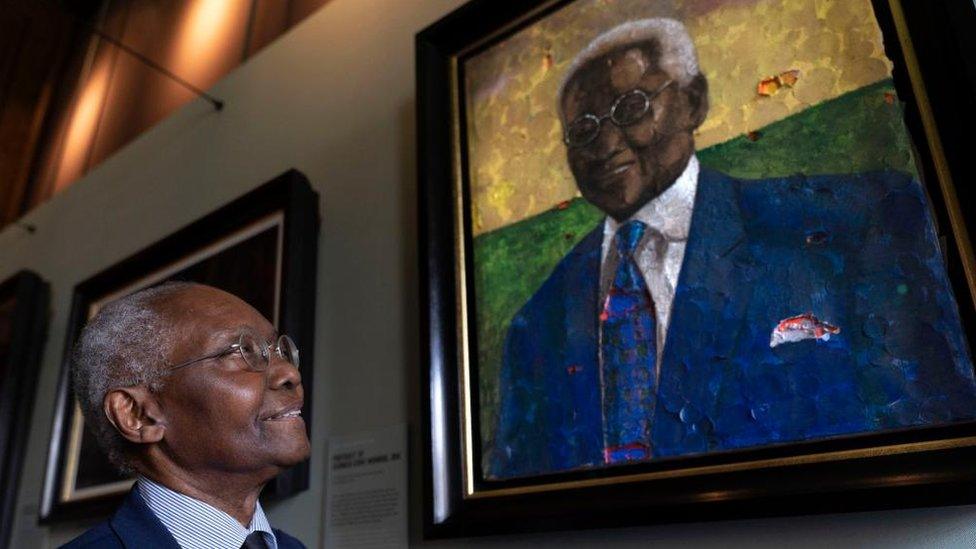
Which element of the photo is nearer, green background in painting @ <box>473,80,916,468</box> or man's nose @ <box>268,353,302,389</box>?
green background in painting @ <box>473,80,916,468</box>

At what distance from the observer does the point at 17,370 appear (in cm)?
424

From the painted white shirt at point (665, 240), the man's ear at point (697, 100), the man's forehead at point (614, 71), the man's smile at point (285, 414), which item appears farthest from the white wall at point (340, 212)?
the man's ear at point (697, 100)

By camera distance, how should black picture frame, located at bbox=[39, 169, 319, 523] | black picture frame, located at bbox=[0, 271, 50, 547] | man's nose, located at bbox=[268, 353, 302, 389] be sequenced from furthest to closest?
black picture frame, located at bbox=[0, 271, 50, 547] → black picture frame, located at bbox=[39, 169, 319, 523] → man's nose, located at bbox=[268, 353, 302, 389]

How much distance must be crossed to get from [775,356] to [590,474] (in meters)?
0.53

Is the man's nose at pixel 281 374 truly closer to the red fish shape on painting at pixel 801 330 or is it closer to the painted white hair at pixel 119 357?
the painted white hair at pixel 119 357

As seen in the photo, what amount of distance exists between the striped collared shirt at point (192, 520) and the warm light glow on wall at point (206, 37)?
9.37ft

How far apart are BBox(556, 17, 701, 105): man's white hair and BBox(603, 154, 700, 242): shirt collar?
0.25 metres

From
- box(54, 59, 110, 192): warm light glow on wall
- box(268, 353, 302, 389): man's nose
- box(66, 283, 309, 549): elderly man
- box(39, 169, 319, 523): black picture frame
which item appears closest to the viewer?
box(66, 283, 309, 549): elderly man

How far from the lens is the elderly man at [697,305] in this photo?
159 cm

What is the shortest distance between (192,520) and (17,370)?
3087 mm

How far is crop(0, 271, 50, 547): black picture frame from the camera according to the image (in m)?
4.13

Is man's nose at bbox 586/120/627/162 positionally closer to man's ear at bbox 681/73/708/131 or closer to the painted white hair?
man's ear at bbox 681/73/708/131

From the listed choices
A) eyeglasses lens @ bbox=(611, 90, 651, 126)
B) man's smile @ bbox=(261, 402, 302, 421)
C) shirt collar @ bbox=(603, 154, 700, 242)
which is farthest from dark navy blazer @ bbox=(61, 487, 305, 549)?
eyeglasses lens @ bbox=(611, 90, 651, 126)

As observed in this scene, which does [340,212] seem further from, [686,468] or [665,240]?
[686,468]
